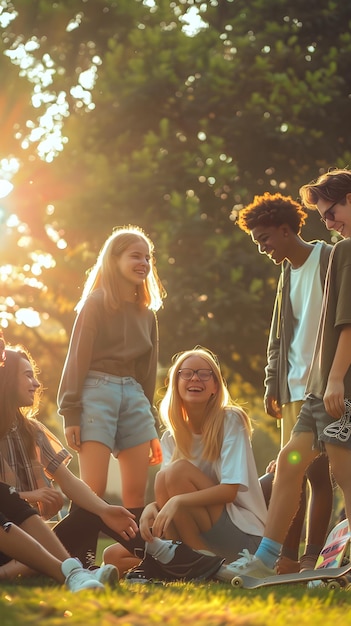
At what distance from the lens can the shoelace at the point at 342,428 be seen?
527cm

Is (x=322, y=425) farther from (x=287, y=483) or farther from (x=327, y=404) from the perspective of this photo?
(x=287, y=483)

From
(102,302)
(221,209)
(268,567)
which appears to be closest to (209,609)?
(268,567)

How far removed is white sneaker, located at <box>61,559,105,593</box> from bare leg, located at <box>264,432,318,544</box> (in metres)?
1.29

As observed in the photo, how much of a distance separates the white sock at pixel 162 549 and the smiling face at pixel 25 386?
3.78 feet

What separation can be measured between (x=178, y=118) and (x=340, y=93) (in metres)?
2.56

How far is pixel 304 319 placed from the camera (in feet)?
22.6

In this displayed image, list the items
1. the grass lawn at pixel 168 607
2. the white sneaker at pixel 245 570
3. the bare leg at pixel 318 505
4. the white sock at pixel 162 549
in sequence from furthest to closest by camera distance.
Answer: the bare leg at pixel 318 505, the white sock at pixel 162 549, the white sneaker at pixel 245 570, the grass lawn at pixel 168 607

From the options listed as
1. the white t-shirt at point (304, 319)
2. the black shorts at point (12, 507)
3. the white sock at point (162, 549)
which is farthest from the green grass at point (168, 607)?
the white t-shirt at point (304, 319)

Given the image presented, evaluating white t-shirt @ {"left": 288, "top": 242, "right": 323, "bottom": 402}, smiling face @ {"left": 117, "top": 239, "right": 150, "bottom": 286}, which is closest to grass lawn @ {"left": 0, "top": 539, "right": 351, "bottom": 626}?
white t-shirt @ {"left": 288, "top": 242, "right": 323, "bottom": 402}

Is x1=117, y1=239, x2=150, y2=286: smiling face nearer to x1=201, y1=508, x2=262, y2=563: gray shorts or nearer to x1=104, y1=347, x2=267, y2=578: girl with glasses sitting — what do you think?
x1=104, y1=347, x2=267, y2=578: girl with glasses sitting

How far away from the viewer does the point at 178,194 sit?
15406mm

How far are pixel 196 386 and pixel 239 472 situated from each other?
0.74 m

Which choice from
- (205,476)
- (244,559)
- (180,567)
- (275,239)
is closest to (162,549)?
(180,567)

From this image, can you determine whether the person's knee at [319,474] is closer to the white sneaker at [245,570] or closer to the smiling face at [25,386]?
the white sneaker at [245,570]
